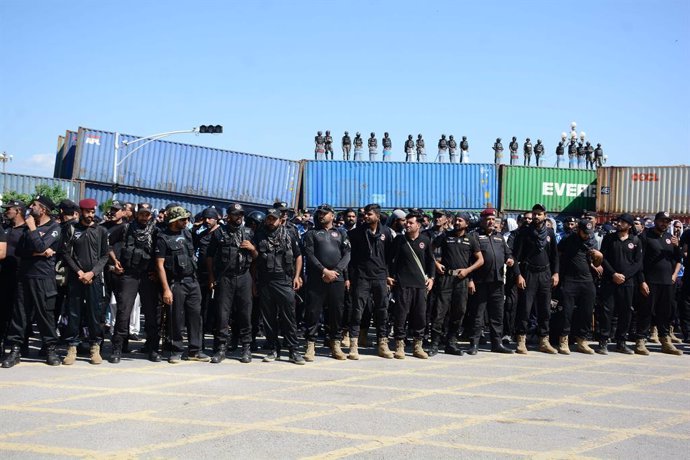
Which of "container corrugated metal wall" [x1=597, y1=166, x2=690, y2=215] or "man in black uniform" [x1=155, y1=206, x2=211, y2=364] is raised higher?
"container corrugated metal wall" [x1=597, y1=166, x2=690, y2=215]

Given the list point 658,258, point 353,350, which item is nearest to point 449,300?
point 353,350

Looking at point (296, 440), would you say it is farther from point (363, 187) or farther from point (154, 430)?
point (363, 187)

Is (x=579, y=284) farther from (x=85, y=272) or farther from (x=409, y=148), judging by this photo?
(x=409, y=148)

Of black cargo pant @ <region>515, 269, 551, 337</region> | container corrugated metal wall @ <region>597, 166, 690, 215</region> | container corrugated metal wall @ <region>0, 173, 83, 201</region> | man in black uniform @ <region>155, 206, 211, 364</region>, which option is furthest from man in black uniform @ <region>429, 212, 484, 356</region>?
container corrugated metal wall @ <region>597, 166, 690, 215</region>

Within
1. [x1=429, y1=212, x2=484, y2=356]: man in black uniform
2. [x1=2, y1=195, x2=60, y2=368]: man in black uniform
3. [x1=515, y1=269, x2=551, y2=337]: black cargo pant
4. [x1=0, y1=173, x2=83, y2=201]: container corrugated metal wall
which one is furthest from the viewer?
[x1=0, y1=173, x2=83, y2=201]: container corrugated metal wall

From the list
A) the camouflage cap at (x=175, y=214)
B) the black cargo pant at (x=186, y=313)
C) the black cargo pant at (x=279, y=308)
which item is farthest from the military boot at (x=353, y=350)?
the camouflage cap at (x=175, y=214)

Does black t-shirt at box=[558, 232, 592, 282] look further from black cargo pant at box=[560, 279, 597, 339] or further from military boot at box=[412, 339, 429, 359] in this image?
military boot at box=[412, 339, 429, 359]

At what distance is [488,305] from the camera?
11.4m

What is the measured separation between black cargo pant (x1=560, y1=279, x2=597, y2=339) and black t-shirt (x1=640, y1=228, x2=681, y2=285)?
3.02 feet

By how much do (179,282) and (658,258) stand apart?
663 cm

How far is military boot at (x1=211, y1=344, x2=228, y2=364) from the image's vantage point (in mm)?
9945

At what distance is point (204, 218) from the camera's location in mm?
11289

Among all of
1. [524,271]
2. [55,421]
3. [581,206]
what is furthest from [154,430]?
[581,206]

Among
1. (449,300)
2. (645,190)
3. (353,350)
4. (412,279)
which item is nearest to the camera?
(353,350)
